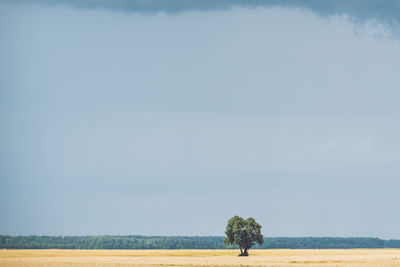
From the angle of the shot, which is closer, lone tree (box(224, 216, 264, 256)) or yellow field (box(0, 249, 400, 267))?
yellow field (box(0, 249, 400, 267))

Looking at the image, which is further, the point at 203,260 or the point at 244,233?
the point at 244,233

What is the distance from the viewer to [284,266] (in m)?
92.0

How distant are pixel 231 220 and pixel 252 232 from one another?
543 cm

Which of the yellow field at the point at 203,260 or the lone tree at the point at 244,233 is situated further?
the lone tree at the point at 244,233

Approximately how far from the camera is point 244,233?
461ft

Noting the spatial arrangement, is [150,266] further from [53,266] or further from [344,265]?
[344,265]

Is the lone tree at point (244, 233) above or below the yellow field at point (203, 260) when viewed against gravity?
above

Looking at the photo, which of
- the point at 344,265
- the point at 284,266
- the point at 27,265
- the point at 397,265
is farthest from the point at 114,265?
the point at 397,265

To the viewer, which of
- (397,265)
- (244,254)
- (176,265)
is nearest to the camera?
(397,265)

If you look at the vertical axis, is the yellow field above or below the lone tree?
below

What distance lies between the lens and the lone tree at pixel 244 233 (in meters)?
140

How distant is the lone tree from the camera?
13962 centimetres

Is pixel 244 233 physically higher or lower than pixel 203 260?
higher

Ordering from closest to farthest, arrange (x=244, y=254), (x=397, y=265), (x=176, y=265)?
(x=397, y=265), (x=176, y=265), (x=244, y=254)
